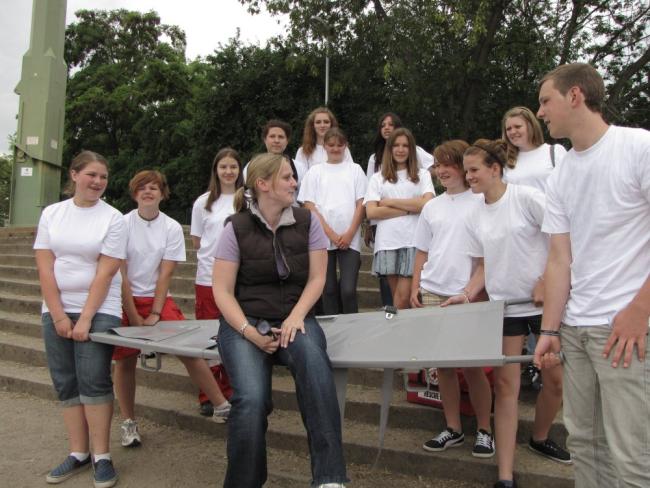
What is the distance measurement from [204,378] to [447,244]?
2.01 metres

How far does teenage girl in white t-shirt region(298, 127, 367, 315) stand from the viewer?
15.6 feet

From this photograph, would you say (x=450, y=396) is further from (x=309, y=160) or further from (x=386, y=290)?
(x=309, y=160)

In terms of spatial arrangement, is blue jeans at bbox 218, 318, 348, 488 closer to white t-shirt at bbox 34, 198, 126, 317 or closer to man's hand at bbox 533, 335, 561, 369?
man's hand at bbox 533, 335, 561, 369

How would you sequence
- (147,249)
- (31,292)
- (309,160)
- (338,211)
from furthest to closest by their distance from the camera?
(31,292) → (309,160) → (338,211) → (147,249)

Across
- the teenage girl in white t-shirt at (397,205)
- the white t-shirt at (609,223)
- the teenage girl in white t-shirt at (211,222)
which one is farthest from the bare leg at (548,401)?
the teenage girl in white t-shirt at (211,222)

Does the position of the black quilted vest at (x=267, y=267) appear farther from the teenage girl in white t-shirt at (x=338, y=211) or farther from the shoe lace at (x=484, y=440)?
the teenage girl in white t-shirt at (x=338, y=211)

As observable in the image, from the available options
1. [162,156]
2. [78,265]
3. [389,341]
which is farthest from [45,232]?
[162,156]

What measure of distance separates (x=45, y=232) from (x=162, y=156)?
20.0 m

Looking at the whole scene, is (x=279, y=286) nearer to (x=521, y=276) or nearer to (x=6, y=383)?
(x=521, y=276)

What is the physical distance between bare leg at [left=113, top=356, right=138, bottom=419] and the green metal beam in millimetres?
8872

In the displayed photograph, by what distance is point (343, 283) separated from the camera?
472 centimetres

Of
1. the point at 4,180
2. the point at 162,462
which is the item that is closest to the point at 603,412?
the point at 162,462

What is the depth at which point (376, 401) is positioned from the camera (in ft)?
13.9

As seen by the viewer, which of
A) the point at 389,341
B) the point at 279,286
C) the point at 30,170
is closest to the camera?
the point at 389,341
